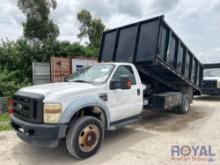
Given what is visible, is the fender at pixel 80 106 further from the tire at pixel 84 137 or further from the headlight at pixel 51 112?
the tire at pixel 84 137

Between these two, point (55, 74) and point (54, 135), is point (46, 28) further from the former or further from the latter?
point (54, 135)

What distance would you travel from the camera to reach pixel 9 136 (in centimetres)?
552

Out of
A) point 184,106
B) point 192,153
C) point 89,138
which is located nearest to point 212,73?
point 184,106

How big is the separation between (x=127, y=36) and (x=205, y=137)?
3815 millimetres

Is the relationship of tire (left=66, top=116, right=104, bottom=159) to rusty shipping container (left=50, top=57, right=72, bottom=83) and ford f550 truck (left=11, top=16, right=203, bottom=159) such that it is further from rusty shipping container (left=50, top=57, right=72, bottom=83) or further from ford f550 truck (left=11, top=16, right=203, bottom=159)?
rusty shipping container (left=50, top=57, right=72, bottom=83)

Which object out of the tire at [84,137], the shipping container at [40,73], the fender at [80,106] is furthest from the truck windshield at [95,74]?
the shipping container at [40,73]

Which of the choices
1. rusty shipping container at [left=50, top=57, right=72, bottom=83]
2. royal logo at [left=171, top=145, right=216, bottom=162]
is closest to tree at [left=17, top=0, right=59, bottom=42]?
rusty shipping container at [left=50, top=57, right=72, bottom=83]

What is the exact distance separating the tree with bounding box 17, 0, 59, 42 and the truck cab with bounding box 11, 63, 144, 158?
11.9m

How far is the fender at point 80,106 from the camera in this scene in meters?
3.76

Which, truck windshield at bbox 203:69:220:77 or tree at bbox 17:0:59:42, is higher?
tree at bbox 17:0:59:42

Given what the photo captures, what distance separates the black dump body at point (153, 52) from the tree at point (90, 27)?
46.0 feet

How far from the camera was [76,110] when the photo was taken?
3.90m

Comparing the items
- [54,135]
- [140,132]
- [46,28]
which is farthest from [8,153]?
[46,28]

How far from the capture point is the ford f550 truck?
376cm
